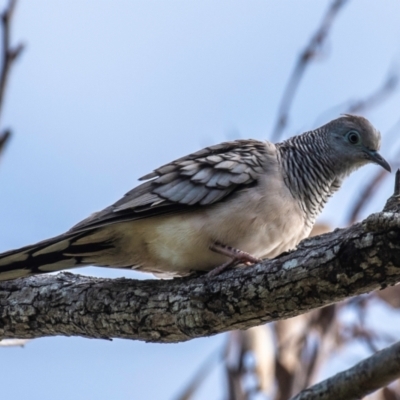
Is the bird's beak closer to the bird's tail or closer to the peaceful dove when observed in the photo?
the peaceful dove

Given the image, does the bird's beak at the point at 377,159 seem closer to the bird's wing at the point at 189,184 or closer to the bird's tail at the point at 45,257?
the bird's wing at the point at 189,184

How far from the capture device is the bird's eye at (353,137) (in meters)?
6.27

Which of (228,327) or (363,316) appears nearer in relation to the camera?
(228,327)

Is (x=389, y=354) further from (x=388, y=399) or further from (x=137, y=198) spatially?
(x=388, y=399)

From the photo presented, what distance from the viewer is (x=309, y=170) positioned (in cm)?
586

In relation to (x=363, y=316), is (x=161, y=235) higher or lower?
higher

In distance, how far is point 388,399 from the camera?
590cm

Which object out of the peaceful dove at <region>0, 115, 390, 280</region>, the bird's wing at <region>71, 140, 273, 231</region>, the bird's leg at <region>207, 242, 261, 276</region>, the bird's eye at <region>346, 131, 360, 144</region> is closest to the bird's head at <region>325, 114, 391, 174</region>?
the bird's eye at <region>346, 131, 360, 144</region>

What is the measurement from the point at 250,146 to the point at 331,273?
2095 mm

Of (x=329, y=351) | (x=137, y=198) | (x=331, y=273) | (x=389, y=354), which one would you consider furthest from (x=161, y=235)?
(x=329, y=351)

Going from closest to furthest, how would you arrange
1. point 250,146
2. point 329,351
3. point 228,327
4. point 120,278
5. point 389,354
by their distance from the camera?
point 389,354 < point 228,327 < point 120,278 < point 250,146 < point 329,351

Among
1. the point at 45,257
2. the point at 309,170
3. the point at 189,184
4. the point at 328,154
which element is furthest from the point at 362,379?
the point at 328,154

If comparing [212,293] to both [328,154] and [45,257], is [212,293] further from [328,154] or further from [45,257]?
[328,154]

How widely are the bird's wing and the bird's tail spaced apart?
127mm
